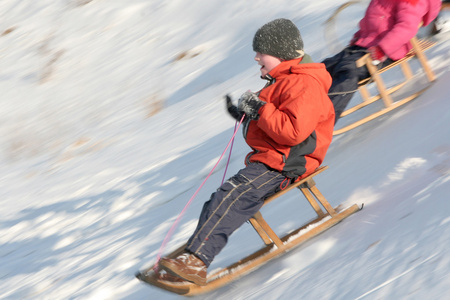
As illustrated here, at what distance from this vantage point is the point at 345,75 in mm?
4070

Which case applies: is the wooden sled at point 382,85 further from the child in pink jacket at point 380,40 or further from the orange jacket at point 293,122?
the orange jacket at point 293,122

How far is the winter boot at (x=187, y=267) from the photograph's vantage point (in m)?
2.52

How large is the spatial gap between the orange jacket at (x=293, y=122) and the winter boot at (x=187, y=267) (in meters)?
0.57

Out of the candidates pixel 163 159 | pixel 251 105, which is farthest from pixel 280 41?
pixel 163 159

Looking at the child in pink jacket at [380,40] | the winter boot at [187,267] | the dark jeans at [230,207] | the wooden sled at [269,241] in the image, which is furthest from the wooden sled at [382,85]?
the winter boot at [187,267]

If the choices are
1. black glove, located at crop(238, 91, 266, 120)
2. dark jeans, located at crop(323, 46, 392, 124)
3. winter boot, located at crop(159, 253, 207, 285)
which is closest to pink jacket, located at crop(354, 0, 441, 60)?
dark jeans, located at crop(323, 46, 392, 124)

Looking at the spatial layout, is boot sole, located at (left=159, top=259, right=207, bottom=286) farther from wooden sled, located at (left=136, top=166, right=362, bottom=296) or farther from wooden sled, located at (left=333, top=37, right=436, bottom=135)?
wooden sled, located at (left=333, top=37, right=436, bottom=135)

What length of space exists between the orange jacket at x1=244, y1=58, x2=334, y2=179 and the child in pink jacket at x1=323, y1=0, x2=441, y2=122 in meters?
1.08

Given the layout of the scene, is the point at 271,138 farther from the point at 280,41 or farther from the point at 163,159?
the point at 163,159

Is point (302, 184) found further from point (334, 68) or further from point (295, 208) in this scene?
point (334, 68)

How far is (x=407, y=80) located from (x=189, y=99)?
349 cm

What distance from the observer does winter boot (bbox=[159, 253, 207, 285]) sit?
2.52m

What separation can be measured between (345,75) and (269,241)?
157cm

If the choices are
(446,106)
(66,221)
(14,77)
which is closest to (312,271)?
(446,106)
